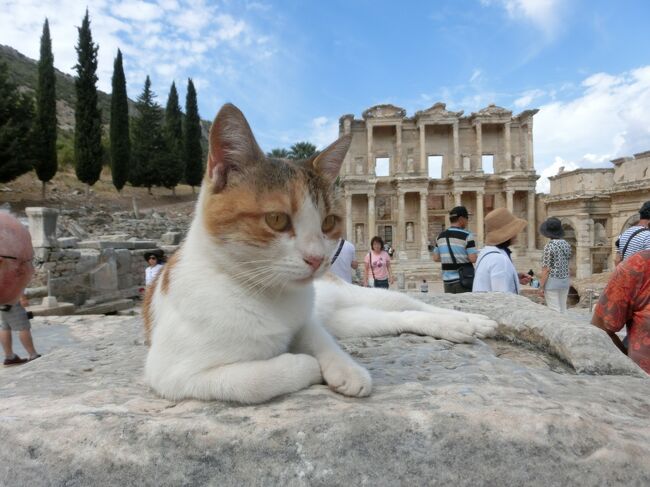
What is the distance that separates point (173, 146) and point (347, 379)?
123 ft

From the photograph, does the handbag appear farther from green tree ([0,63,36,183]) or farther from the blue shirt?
green tree ([0,63,36,183])

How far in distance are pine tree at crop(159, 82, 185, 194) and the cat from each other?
1353 inches

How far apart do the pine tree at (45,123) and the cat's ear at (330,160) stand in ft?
91.2

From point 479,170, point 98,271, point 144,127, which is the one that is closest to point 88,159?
point 144,127

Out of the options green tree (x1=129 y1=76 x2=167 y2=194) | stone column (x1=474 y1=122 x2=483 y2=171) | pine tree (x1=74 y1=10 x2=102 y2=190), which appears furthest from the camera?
stone column (x1=474 y1=122 x2=483 y2=171)

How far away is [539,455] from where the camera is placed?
1137 millimetres

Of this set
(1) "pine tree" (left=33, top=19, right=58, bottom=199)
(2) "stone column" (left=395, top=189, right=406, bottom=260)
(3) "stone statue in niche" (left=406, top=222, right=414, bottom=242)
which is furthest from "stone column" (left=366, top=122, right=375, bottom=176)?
(1) "pine tree" (left=33, top=19, right=58, bottom=199)

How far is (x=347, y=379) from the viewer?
1.42 m

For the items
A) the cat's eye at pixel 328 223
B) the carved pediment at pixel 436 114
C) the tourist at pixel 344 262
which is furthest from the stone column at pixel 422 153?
the cat's eye at pixel 328 223

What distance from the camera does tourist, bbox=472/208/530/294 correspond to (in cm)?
432

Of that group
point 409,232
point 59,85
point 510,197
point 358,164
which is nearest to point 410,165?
point 358,164

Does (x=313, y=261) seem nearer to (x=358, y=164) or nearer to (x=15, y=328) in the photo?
(x=15, y=328)

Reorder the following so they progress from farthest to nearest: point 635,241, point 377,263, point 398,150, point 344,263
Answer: point 398,150 < point 377,263 < point 344,263 < point 635,241

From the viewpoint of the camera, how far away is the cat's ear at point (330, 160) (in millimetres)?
1760
